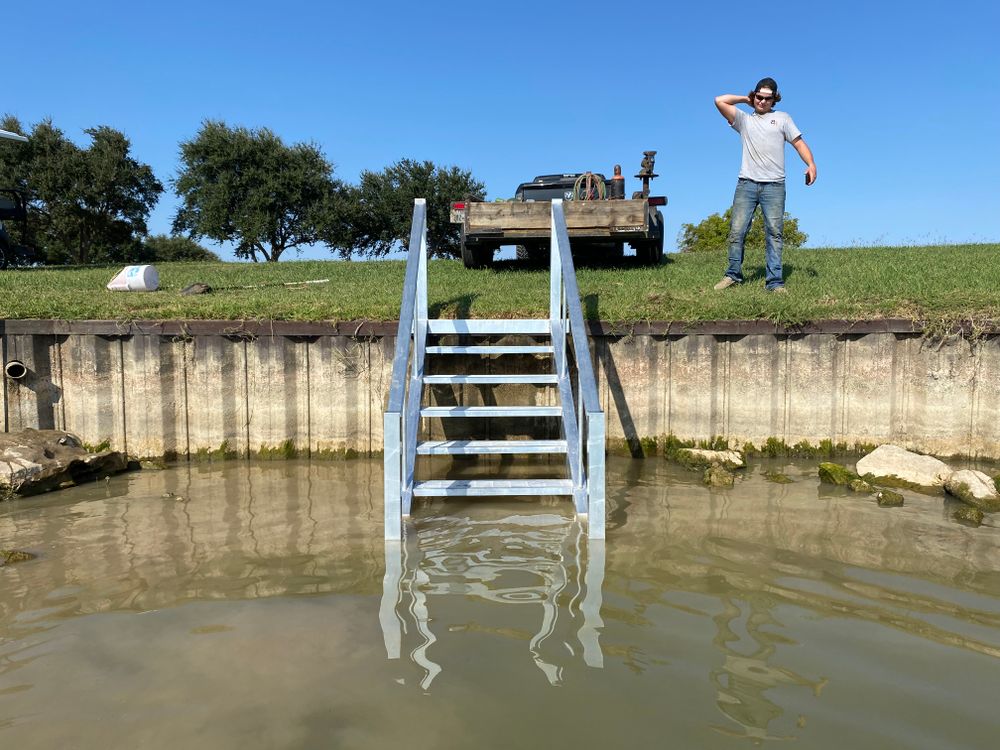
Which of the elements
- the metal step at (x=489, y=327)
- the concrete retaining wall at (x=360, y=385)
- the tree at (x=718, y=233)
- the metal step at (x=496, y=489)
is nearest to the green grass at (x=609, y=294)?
the concrete retaining wall at (x=360, y=385)

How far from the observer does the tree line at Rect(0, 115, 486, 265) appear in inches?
963

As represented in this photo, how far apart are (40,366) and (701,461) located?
20.5 ft

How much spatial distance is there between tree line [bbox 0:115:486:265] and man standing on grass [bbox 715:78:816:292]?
2072 centimetres

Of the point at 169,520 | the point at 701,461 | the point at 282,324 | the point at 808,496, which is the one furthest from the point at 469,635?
the point at 282,324

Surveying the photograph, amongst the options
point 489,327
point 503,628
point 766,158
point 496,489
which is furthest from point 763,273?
point 503,628

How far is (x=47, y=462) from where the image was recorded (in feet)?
18.0

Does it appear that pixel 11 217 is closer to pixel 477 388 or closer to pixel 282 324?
pixel 282 324

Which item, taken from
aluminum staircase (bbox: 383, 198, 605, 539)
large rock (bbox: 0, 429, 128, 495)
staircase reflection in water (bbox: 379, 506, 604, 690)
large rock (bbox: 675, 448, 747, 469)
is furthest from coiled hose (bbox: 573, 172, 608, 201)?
large rock (bbox: 0, 429, 128, 495)

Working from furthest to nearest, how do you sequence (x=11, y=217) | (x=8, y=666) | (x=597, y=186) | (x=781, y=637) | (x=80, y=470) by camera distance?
(x=11, y=217) → (x=597, y=186) → (x=80, y=470) → (x=781, y=637) → (x=8, y=666)

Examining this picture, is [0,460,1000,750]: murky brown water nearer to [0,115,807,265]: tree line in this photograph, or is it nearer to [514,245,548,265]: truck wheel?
[514,245,548,265]: truck wheel

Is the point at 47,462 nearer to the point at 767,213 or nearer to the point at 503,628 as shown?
the point at 503,628

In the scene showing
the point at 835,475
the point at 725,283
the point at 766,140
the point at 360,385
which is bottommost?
the point at 835,475

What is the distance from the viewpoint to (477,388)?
21.6 feet

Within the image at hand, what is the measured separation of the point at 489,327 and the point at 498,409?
4.36 ft
